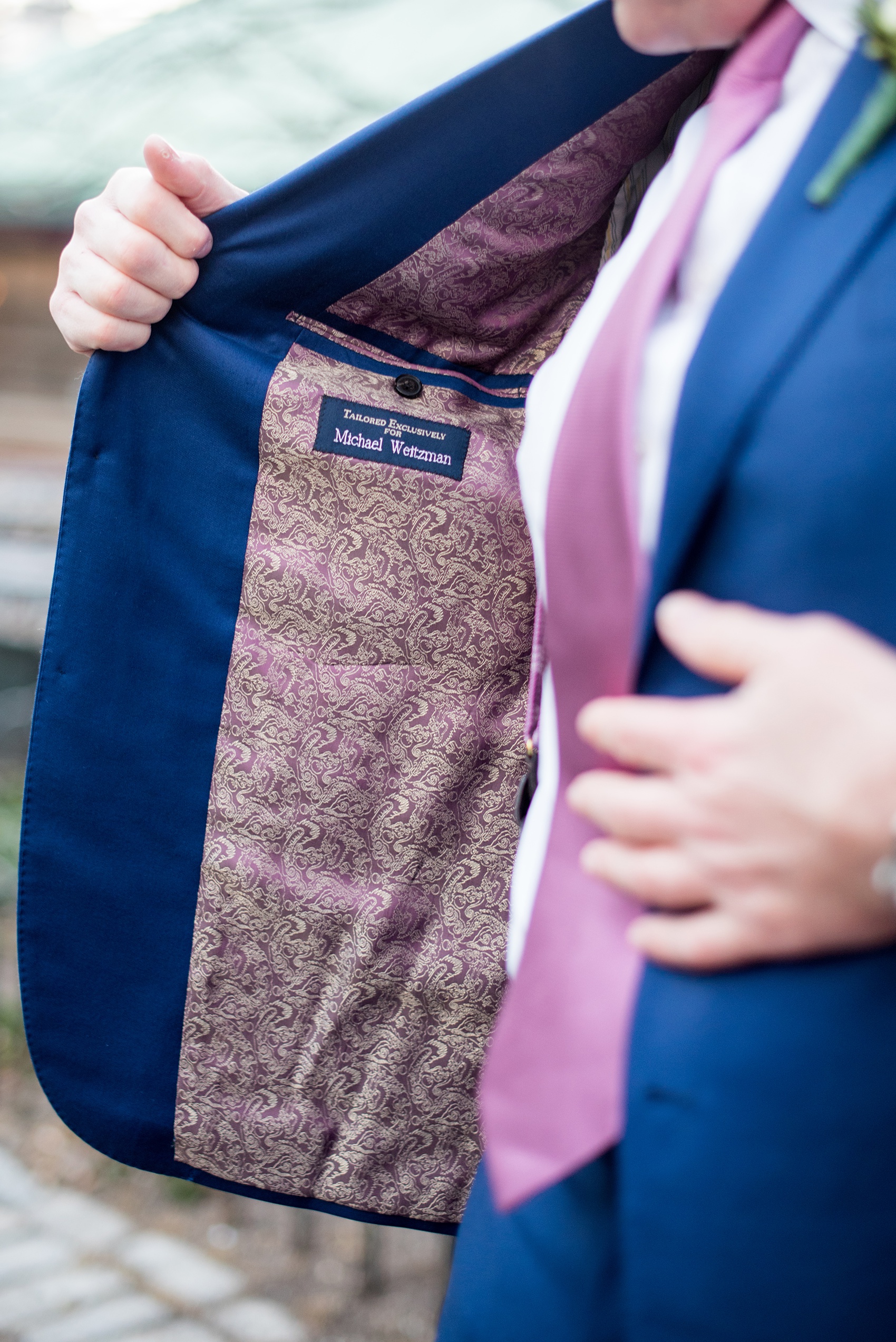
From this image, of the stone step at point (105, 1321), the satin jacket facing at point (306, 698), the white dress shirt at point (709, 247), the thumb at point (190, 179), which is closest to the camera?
the white dress shirt at point (709, 247)

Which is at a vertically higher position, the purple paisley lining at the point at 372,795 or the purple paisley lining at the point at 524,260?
the purple paisley lining at the point at 524,260

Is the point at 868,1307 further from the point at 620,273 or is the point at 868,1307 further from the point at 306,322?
the point at 306,322

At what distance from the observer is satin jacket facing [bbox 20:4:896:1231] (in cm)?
106

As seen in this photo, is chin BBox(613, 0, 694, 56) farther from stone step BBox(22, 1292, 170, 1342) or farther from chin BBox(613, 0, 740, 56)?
stone step BBox(22, 1292, 170, 1342)

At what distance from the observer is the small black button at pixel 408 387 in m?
1.12

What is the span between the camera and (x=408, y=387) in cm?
112

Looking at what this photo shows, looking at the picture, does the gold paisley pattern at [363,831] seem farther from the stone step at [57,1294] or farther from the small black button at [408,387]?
the stone step at [57,1294]

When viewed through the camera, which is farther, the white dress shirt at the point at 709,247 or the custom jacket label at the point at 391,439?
the custom jacket label at the point at 391,439

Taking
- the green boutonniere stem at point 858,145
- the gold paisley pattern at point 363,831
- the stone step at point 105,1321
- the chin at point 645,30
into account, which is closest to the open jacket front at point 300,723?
the gold paisley pattern at point 363,831

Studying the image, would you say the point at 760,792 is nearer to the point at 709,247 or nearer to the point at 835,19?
the point at 709,247

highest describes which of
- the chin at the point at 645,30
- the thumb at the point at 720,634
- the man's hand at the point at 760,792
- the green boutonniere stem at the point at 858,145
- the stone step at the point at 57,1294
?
the chin at the point at 645,30

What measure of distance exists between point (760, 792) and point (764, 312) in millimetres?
272

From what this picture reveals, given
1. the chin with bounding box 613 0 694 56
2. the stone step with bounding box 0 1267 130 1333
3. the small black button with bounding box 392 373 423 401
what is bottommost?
the stone step with bounding box 0 1267 130 1333

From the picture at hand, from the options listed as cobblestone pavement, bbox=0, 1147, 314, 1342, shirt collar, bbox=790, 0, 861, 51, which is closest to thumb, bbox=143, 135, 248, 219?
shirt collar, bbox=790, 0, 861, 51
